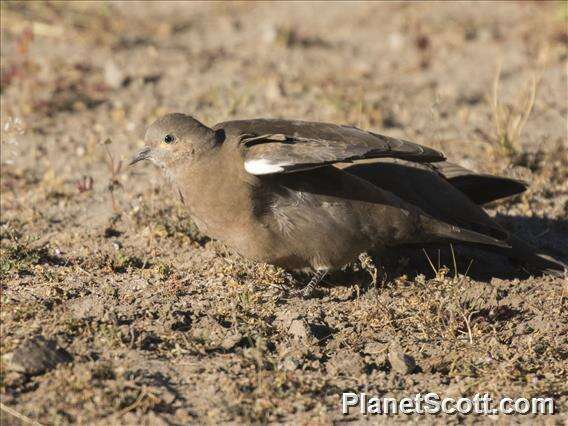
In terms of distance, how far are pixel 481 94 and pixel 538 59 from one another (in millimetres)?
1066

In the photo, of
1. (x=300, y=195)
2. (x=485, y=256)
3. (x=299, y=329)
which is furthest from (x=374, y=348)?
(x=485, y=256)

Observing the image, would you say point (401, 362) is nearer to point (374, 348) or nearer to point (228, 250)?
point (374, 348)

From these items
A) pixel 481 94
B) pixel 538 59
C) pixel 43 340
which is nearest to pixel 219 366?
pixel 43 340

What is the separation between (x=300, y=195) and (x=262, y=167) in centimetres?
43

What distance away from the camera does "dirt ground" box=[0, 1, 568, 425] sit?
5.02m

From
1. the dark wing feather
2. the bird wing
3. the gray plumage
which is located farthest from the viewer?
the dark wing feather

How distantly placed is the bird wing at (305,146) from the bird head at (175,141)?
0.18 meters

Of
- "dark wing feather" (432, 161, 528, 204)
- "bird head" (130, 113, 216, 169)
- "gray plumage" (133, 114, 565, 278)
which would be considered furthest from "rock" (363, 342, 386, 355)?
"dark wing feather" (432, 161, 528, 204)

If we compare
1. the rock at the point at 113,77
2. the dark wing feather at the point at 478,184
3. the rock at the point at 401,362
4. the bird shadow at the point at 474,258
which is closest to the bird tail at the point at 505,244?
the bird shadow at the point at 474,258

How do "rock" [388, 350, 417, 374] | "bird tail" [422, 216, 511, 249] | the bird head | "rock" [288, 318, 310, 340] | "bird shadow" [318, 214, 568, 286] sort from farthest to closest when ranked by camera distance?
1. "bird shadow" [318, 214, 568, 286]
2. "bird tail" [422, 216, 511, 249]
3. the bird head
4. "rock" [288, 318, 310, 340]
5. "rock" [388, 350, 417, 374]

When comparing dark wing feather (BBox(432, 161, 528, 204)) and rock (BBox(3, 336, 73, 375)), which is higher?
dark wing feather (BBox(432, 161, 528, 204))

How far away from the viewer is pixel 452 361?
539cm

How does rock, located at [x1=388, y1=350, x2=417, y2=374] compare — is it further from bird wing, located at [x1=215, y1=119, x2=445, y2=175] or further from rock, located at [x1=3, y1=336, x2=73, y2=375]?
rock, located at [x1=3, y1=336, x2=73, y2=375]

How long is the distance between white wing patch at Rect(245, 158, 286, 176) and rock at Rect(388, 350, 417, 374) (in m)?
1.36
